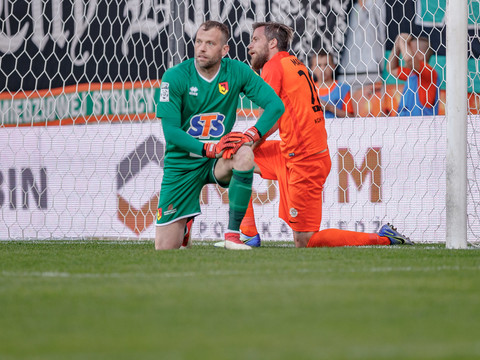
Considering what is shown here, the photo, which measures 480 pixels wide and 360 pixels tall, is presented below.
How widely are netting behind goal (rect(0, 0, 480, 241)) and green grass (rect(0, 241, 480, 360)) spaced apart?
6.83 feet

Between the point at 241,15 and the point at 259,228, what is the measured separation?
168 centimetres

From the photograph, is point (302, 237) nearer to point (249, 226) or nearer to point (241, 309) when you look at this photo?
point (249, 226)

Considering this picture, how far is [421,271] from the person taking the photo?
10.8ft

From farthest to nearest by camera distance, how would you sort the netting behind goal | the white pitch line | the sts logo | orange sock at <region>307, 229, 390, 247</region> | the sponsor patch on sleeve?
the netting behind goal, orange sock at <region>307, 229, 390, 247</region>, the sts logo, the sponsor patch on sleeve, the white pitch line

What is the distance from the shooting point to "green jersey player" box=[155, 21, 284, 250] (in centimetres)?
462

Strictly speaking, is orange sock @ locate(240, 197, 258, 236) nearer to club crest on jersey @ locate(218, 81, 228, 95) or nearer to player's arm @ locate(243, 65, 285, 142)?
player's arm @ locate(243, 65, 285, 142)

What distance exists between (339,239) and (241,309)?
298 cm

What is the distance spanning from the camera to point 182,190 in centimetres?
482

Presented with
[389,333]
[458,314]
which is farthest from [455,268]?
[389,333]

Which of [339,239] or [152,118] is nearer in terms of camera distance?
[339,239]

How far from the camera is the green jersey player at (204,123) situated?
462 cm

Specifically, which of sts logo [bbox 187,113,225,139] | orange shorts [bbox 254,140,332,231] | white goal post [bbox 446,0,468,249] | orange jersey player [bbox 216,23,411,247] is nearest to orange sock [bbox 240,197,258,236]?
orange jersey player [bbox 216,23,411,247]

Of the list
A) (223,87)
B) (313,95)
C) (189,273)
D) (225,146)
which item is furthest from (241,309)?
(313,95)

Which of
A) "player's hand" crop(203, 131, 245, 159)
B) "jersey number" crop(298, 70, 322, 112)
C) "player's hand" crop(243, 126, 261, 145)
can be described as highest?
"jersey number" crop(298, 70, 322, 112)
